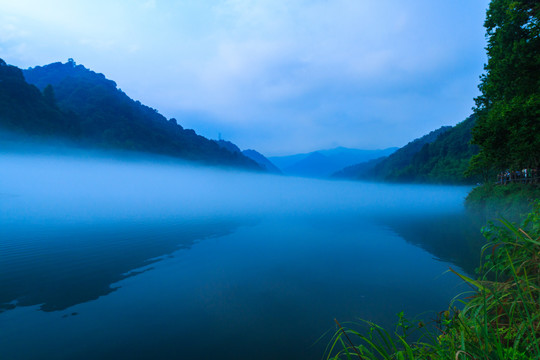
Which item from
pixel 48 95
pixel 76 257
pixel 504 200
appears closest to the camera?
pixel 76 257

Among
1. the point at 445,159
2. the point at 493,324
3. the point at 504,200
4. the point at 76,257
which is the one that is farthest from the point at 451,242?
the point at 445,159

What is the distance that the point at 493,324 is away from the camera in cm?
345

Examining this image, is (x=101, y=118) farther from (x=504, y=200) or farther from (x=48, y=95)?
(x=504, y=200)

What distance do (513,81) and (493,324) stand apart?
23.6 meters

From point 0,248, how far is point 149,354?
13630 millimetres

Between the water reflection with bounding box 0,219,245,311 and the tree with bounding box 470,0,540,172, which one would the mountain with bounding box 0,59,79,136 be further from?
the tree with bounding box 470,0,540,172

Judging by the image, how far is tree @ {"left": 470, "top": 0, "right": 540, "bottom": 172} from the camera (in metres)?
16.0

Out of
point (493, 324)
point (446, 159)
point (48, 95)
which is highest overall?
point (48, 95)

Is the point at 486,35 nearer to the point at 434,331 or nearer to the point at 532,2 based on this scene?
the point at 532,2

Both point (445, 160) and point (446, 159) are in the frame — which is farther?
point (445, 160)

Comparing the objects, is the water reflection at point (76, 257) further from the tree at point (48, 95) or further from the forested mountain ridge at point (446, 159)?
the tree at point (48, 95)

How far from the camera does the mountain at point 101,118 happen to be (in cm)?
11676

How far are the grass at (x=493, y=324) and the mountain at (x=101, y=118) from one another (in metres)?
133

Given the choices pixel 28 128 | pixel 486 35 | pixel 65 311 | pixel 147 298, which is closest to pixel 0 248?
pixel 65 311
